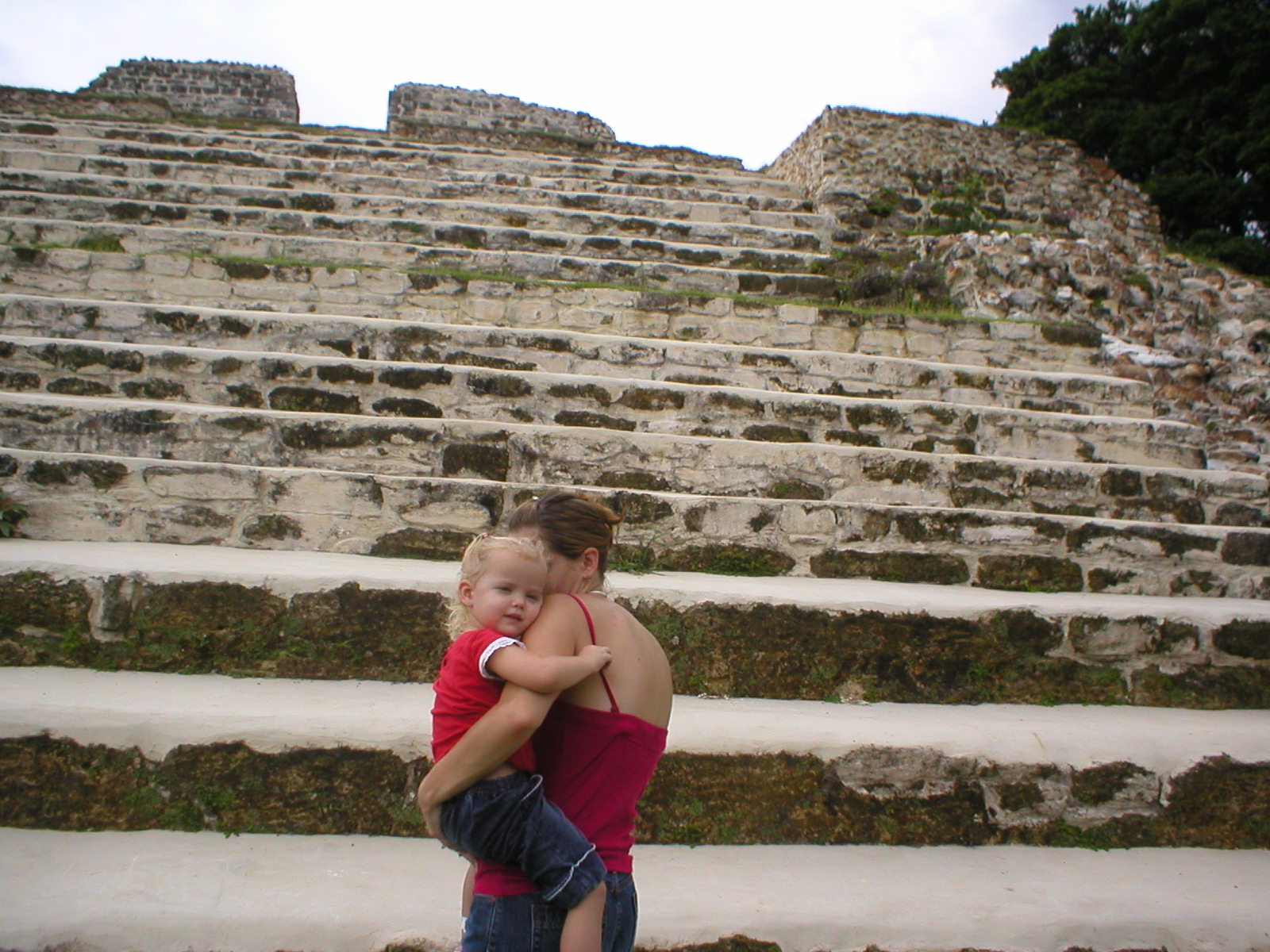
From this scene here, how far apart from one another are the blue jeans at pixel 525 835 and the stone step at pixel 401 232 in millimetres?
4818

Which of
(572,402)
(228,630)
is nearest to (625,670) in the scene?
(228,630)

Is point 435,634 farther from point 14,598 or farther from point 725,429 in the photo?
point 725,429

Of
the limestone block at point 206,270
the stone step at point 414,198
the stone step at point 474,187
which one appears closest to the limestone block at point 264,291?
the limestone block at point 206,270

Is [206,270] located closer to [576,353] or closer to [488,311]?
[488,311]

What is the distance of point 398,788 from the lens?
1849 mm

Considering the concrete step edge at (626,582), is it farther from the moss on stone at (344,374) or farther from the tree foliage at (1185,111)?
the tree foliage at (1185,111)

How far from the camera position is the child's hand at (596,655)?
123 centimetres

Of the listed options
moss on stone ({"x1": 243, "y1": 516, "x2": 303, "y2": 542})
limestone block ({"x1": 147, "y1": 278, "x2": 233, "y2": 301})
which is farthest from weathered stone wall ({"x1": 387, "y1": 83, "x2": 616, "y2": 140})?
moss on stone ({"x1": 243, "y1": 516, "x2": 303, "y2": 542})

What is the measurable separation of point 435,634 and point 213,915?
862 millimetres

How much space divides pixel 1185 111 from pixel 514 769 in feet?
62.3

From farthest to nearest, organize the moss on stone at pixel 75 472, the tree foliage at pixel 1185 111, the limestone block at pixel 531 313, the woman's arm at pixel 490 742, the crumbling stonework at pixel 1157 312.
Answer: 1. the tree foliage at pixel 1185 111
2. the limestone block at pixel 531 313
3. the crumbling stonework at pixel 1157 312
4. the moss on stone at pixel 75 472
5. the woman's arm at pixel 490 742

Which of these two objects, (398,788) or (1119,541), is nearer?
(398,788)

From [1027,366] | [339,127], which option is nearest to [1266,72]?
[1027,366]

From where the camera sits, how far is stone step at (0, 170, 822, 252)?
566 centimetres
